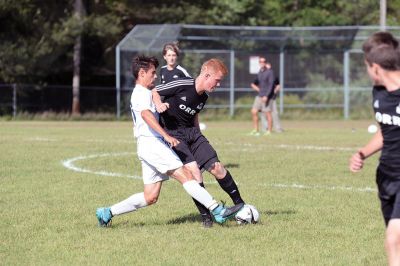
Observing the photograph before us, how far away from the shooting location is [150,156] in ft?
27.9

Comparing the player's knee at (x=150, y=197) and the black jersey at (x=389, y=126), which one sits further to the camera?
the player's knee at (x=150, y=197)

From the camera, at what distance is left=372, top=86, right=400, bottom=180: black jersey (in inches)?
233

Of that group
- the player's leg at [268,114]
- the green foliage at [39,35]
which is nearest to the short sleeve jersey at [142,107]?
the player's leg at [268,114]

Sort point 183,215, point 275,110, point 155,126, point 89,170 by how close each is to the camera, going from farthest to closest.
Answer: point 275,110, point 89,170, point 183,215, point 155,126

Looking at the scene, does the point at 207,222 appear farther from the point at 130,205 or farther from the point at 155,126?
the point at 155,126

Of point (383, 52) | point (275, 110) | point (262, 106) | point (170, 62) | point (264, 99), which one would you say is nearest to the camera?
point (383, 52)

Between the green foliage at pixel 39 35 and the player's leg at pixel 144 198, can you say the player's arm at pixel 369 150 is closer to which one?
the player's leg at pixel 144 198

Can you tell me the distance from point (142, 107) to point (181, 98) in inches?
27.7

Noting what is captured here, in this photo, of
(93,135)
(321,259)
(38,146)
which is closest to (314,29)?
(93,135)

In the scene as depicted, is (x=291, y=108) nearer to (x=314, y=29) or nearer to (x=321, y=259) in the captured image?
(x=314, y=29)

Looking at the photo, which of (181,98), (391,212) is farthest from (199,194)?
(391,212)

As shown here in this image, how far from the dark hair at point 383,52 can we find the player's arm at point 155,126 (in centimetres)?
282

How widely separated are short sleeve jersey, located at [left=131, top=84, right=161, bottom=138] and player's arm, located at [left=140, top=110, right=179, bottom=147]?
0.06 meters

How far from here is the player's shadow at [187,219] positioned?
926 centimetres
